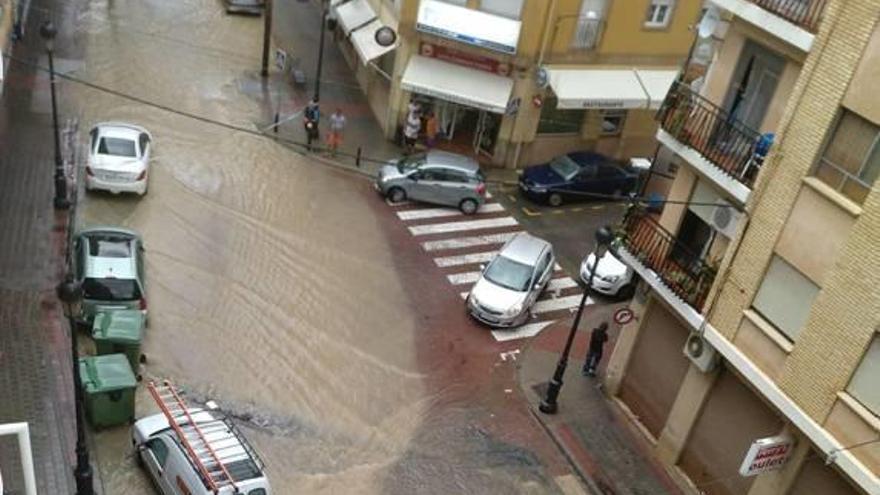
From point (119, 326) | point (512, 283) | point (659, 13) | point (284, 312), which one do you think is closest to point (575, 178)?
point (659, 13)

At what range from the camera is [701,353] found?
58.4 feet

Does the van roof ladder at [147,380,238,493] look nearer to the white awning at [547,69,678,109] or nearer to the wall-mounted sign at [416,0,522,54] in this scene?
the wall-mounted sign at [416,0,522,54]

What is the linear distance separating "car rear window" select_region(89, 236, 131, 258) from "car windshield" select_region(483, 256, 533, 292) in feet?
29.8

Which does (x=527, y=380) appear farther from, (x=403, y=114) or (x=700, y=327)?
(x=403, y=114)

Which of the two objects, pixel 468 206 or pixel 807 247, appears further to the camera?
pixel 468 206

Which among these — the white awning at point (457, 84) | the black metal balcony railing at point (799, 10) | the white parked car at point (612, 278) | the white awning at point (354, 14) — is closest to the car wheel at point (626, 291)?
the white parked car at point (612, 278)

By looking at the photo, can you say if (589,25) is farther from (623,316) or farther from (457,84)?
(623,316)

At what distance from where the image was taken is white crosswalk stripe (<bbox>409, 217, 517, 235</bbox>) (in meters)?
26.6

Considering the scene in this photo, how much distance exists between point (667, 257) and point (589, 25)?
13043 mm

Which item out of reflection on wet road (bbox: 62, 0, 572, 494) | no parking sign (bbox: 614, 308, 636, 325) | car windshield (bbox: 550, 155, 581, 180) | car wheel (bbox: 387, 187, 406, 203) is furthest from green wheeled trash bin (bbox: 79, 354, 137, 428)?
car windshield (bbox: 550, 155, 581, 180)

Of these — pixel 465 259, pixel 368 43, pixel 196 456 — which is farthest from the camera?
pixel 368 43

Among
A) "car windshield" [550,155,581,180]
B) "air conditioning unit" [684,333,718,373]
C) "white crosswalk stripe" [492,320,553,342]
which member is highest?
"air conditioning unit" [684,333,718,373]

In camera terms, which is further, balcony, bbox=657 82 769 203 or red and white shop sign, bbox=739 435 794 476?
balcony, bbox=657 82 769 203

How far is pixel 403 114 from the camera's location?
30.6m
